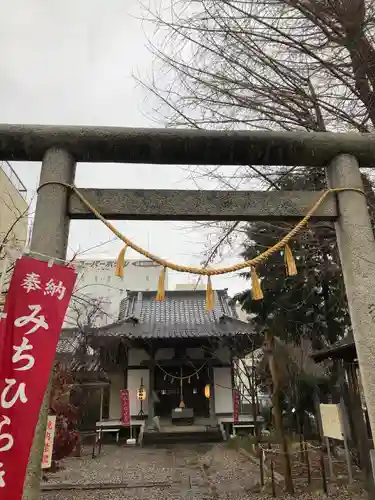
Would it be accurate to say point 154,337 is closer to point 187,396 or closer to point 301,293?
point 187,396

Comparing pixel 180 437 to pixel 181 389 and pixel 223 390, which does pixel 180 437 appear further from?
pixel 223 390

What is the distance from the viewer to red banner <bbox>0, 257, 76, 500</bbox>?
2.41 metres

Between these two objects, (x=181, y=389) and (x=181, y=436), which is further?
(x=181, y=389)

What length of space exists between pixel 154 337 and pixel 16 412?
14.8m

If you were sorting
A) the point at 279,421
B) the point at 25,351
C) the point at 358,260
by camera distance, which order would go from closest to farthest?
the point at 25,351 → the point at 358,260 → the point at 279,421

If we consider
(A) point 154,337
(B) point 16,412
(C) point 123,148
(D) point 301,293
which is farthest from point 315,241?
(A) point 154,337

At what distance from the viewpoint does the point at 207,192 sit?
3.46 m

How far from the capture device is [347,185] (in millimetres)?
3443

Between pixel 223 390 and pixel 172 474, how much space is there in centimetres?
822

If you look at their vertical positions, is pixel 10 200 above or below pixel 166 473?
above

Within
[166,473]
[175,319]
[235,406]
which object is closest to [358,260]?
[166,473]

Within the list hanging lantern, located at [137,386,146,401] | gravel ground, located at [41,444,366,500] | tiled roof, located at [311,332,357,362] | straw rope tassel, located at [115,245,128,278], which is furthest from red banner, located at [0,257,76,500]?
hanging lantern, located at [137,386,146,401]

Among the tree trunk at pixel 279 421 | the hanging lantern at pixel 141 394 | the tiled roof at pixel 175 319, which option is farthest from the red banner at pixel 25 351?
the hanging lantern at pixel 141 394

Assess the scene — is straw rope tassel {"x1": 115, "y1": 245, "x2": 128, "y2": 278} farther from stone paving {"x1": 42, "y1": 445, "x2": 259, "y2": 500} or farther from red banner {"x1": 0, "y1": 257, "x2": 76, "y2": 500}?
stone paving {"x1": 42, "y1": 445, "x2": 259, "y2": 500}
